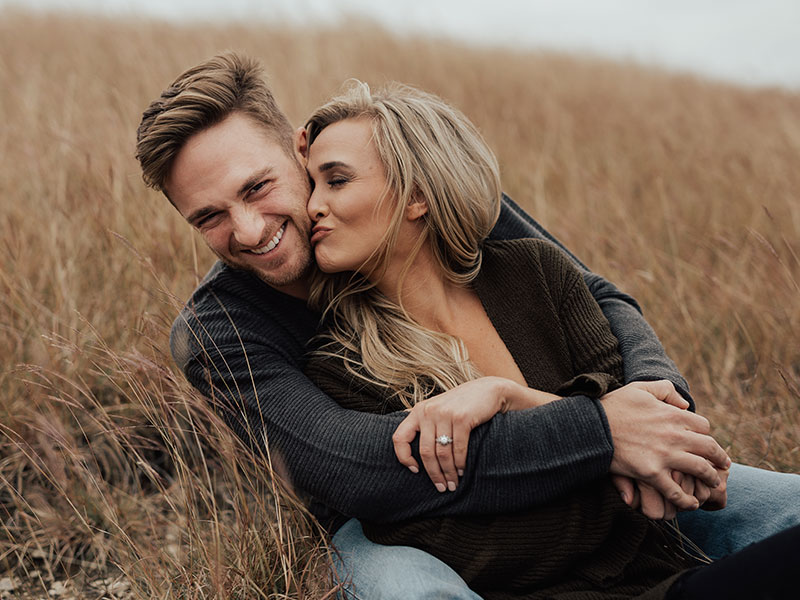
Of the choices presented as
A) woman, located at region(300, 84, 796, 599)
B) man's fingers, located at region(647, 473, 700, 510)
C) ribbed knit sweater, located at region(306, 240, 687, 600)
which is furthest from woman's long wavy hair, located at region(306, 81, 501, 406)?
man's fingers, located at region(647, 473, 700, 510)

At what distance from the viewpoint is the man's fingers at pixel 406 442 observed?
193 cm

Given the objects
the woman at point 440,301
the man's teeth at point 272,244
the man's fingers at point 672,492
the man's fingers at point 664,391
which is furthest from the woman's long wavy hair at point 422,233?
the man's fingers at point 672,492

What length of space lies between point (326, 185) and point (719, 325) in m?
2.46

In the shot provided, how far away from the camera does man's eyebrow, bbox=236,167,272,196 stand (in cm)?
235

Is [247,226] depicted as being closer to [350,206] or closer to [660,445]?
[350,206]

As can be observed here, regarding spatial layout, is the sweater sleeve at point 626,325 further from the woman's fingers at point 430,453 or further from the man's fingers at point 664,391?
the woman's fingers at point 430,453

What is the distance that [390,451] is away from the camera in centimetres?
196

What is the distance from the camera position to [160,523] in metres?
2.85

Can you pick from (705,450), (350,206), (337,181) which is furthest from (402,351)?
(705,450)

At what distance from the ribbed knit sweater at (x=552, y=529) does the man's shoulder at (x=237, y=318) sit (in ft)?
0.54

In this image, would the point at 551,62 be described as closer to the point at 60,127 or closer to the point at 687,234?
the point at 687,234

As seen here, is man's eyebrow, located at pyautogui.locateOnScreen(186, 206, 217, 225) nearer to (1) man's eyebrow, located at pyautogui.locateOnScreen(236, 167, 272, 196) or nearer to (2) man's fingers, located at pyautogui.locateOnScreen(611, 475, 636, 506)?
(1) man's eyebrow, located at pyautogui.locateOnScreen(236, 167, 272, 196)

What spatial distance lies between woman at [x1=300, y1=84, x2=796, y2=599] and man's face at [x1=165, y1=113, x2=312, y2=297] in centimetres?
9

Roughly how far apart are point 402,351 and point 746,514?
3.84ft
